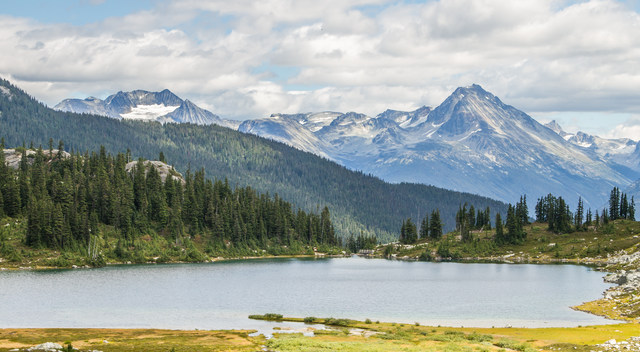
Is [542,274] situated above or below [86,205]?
below

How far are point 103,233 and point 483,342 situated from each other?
144 meters

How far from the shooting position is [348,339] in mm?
69250

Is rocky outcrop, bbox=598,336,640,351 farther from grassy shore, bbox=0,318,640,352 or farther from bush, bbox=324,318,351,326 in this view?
bush, bbox=324,318,351,326

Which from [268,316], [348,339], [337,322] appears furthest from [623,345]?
[268,316]

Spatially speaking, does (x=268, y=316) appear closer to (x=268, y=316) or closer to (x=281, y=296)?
(x=268, y=316)

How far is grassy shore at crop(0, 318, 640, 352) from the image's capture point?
205ft

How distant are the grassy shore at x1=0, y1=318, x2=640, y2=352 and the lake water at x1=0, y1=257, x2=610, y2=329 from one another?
8.30 m

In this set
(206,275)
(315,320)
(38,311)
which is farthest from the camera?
(206,275)

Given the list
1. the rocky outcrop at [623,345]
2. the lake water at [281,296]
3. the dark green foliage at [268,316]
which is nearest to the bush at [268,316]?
the dark green foliage at [268,316]

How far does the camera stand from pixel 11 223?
17462cm

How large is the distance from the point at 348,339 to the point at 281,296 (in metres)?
44.5

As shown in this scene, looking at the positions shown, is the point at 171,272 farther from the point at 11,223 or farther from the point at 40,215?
the point at 11,223

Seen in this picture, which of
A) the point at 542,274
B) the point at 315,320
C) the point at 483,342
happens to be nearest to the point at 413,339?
the point at 483,342

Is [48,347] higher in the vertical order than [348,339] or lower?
higher
